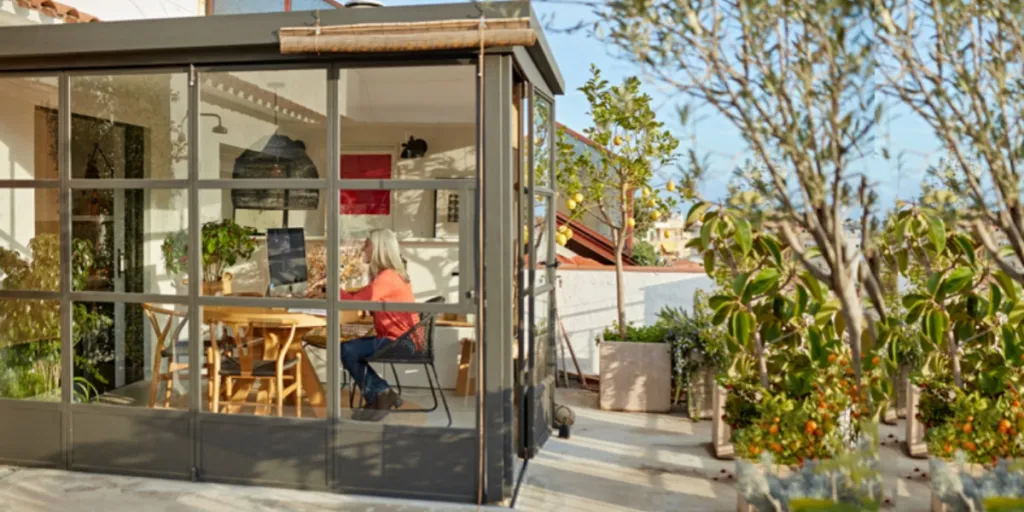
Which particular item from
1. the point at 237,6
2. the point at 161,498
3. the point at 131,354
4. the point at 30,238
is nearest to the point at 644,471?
the point at 161,498

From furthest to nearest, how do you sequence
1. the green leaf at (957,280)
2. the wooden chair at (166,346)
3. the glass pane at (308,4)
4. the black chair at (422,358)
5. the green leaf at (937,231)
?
1. the glass pane at (308,4)
2. the wooden chair at (166,346)
3. the black chair at (422,358)
4. the green leaf at (957,280)
5. the green leaf at (937,231)

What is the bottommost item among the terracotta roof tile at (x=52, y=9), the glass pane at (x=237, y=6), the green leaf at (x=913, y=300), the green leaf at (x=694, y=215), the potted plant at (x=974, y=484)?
the potted plant at (x=974, y=484)

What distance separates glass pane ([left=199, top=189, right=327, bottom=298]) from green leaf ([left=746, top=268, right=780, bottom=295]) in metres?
2.18

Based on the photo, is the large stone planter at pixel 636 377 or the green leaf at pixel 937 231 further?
the large stone planter at pixel 636 377

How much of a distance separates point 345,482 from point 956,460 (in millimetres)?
2882

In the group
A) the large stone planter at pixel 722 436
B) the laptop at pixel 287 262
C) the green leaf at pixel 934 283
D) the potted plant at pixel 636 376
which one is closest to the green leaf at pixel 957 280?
the green leaf at pixel 934 283

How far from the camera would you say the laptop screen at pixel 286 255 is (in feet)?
15.9

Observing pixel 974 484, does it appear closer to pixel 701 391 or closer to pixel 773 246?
pixel 773 246

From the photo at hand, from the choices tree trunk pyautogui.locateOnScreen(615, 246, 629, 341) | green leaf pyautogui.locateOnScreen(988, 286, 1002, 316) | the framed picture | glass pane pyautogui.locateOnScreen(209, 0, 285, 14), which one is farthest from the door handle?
green leaf pyautogui.locateOnScreen(988, 286, 1002, 316)

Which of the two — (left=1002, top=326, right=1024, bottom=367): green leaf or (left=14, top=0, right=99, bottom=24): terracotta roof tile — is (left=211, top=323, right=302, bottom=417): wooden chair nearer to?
(left=14, top=0, right=99, bottom=24): terracotta roof tile

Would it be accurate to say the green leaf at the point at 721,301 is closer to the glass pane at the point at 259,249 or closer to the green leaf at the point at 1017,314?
the green leaf at the point at 1017,314

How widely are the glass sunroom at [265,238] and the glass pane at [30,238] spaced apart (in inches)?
0.7

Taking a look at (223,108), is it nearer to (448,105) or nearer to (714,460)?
(448,105)

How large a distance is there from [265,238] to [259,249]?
0.07m
